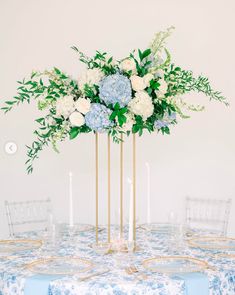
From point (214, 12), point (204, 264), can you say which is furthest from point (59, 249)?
point (214, 12)

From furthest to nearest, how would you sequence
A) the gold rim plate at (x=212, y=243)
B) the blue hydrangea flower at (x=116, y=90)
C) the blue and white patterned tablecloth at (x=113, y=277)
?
the gold rim plate at (x=212, y=243), the blue hydrangea flower at (x=116, y=90), the blue and white patterned tablecloth at (x=113, y=277)

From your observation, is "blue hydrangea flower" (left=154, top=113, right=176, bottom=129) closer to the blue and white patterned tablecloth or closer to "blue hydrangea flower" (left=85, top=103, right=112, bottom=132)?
"blue hydrangea flower" (left=85, top=103, right=112, bottom=132)

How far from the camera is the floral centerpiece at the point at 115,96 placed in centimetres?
243

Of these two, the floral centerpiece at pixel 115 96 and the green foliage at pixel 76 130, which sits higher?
the floral centerpiece at pixel 115 96

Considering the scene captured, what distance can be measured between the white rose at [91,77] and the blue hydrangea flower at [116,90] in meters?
0.06

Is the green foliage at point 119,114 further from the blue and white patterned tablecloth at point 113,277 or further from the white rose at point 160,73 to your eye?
the blue and white patterned tablecloth at point 113,277

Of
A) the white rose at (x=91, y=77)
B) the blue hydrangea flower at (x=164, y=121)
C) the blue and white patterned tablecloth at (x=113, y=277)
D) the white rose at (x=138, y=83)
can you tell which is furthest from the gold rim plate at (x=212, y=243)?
the white rose at (x=91, y=77)

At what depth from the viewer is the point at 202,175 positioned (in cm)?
→ 451

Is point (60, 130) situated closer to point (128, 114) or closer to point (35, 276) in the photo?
point (128, 114)

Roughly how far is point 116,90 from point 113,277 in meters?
0.83

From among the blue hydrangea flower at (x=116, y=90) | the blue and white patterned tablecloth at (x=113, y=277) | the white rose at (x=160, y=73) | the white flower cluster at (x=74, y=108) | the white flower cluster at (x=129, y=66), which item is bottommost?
the blue and white patterned tablecloth at (x=113, y=277)

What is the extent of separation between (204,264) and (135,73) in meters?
0.94

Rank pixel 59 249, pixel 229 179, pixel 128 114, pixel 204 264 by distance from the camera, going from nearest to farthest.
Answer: pixel 204 264
pixel 128 114
pixel 59 249
pixel 229 179

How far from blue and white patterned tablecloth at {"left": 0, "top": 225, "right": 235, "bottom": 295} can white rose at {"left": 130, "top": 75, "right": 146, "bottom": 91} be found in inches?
30.5
